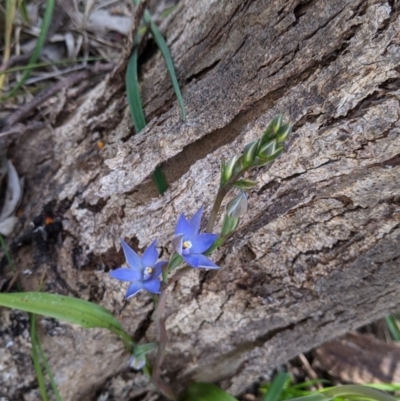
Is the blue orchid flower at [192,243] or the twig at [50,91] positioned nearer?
the blue orchid flower at [192,243]

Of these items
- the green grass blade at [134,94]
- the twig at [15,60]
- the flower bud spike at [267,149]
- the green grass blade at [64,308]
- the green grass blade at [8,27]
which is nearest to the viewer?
the flower bud spike at [267,149]

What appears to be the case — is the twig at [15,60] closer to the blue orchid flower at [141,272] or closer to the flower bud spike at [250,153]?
the blue orchid flower at [141,272]

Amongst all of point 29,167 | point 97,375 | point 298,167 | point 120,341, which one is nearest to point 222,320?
point 120,341

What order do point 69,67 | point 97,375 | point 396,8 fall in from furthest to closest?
1. point 69,67
2. point 97,375
3. point 396,8

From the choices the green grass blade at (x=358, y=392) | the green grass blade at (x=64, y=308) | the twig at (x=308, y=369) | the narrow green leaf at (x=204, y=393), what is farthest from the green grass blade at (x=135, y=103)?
the twig at (x=308, y=369)

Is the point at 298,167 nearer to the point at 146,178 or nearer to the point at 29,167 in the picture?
the point at 146,178

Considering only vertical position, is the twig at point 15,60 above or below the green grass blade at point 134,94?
above

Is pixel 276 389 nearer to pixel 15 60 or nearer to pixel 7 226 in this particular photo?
pixel 7 226
